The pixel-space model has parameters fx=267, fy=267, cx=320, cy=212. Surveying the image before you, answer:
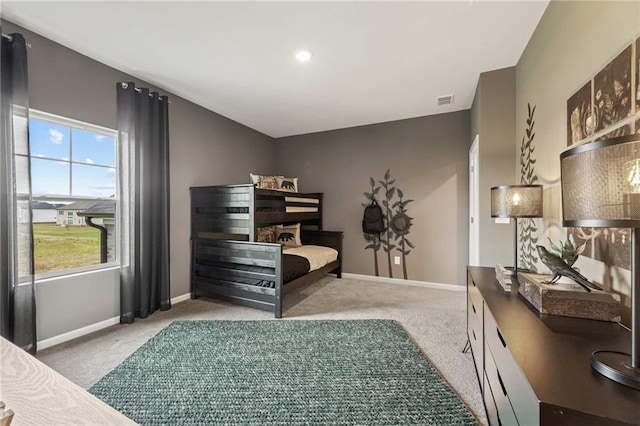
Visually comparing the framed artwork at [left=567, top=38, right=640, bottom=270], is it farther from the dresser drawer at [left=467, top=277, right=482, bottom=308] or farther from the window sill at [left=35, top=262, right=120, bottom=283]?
the window sill at [left=35, top=262, right=120, bottom=283]

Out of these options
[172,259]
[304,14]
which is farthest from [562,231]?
[172,259]

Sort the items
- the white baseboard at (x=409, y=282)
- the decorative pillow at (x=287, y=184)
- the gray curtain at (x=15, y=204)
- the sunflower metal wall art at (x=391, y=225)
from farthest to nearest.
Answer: the decorative pillow at (x=287, y=184) → the sunflower metal wall art at (x=391, y=225) → the white baseboard at (x=409, y=282) → the gray curtain at (x=15, y=204)

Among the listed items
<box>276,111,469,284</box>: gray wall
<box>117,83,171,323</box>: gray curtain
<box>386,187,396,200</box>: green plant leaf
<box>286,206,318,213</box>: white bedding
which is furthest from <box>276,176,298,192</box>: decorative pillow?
<box>117,83,171,323</box>: gray curtain

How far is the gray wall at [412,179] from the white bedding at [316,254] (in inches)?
16.6

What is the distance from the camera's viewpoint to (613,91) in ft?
3.79

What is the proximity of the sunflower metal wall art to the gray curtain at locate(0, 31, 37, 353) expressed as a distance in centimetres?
372

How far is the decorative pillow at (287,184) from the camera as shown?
440cm

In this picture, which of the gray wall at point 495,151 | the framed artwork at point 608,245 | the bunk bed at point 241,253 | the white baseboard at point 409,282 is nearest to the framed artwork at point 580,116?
the framed artwork at point 608,245

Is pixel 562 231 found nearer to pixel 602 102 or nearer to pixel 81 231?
pixel 602 102

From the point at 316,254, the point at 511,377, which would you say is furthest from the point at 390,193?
the point at 511,377

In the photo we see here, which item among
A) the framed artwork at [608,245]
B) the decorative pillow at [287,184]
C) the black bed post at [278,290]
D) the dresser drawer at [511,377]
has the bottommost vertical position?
the black bed post at [278,290]

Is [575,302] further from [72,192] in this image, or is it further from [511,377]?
[72,192]

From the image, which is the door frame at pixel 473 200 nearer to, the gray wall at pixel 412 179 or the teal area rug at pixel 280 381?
the gray wall at pixel 412 179

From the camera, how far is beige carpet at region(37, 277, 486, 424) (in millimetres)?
1863
